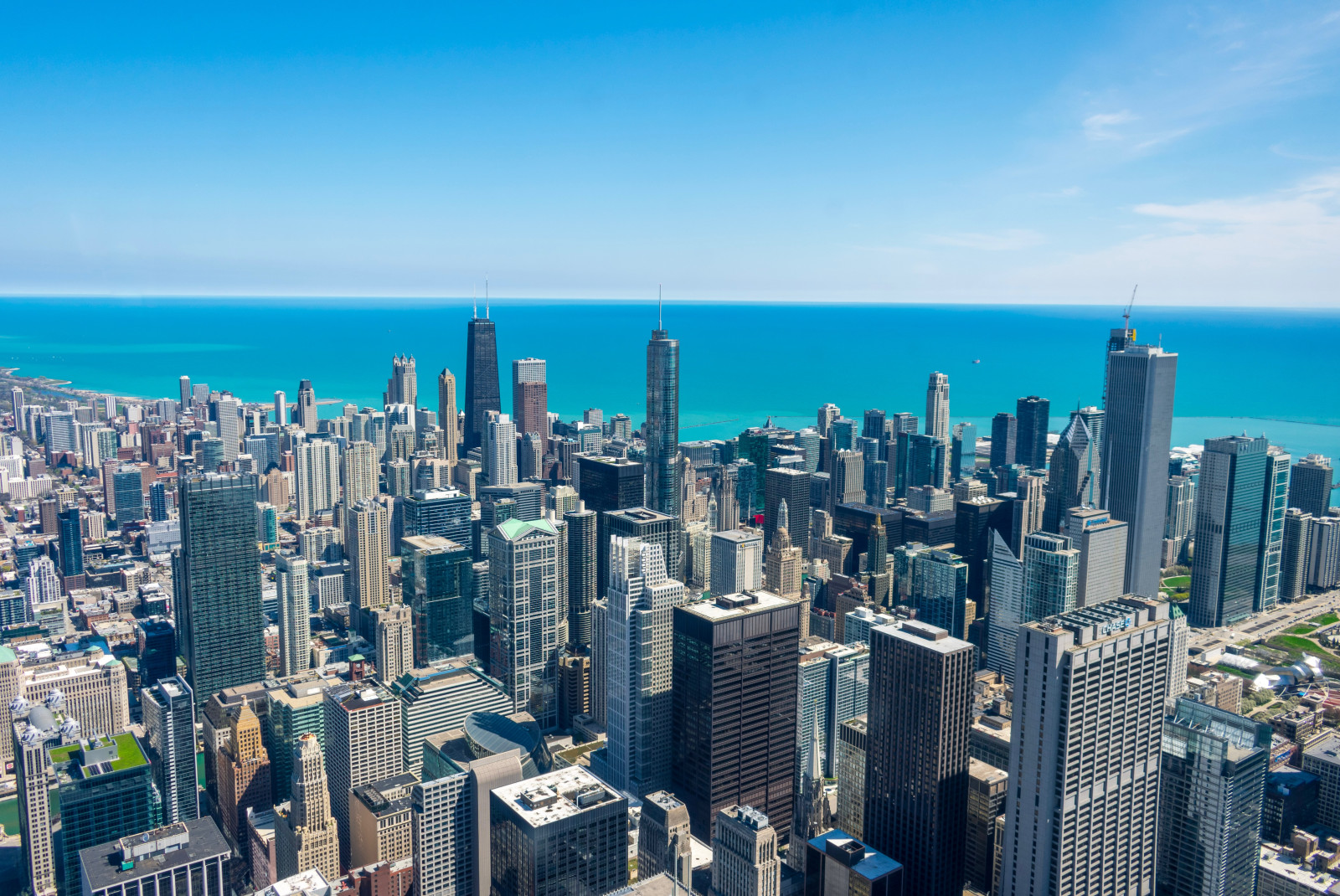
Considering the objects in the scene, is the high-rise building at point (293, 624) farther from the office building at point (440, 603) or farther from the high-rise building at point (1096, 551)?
the high-rise building at point (1096, 551)

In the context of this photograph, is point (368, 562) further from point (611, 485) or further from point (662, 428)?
point (662, 428)

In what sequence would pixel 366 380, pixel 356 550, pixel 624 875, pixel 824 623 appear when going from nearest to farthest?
pixel 624 875, pixel 824 623, pixel 356 550, pixel 366 380

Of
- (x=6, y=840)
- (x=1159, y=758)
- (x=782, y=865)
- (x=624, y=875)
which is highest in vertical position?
(x=1159, y=758)

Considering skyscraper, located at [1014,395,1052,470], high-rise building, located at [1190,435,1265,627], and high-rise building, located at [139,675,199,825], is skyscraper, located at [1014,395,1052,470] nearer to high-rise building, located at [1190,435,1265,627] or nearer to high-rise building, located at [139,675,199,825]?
high-rise building, located at [1190,435,1265,627]

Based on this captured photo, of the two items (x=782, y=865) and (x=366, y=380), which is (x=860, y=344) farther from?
(x=782, y=865)

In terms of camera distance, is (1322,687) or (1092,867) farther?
(1322,687)

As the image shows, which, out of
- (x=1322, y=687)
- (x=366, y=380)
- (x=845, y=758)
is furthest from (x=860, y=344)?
(x=845, y=758)

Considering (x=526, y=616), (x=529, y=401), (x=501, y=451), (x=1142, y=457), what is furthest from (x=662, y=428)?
(x=529, y=401)
